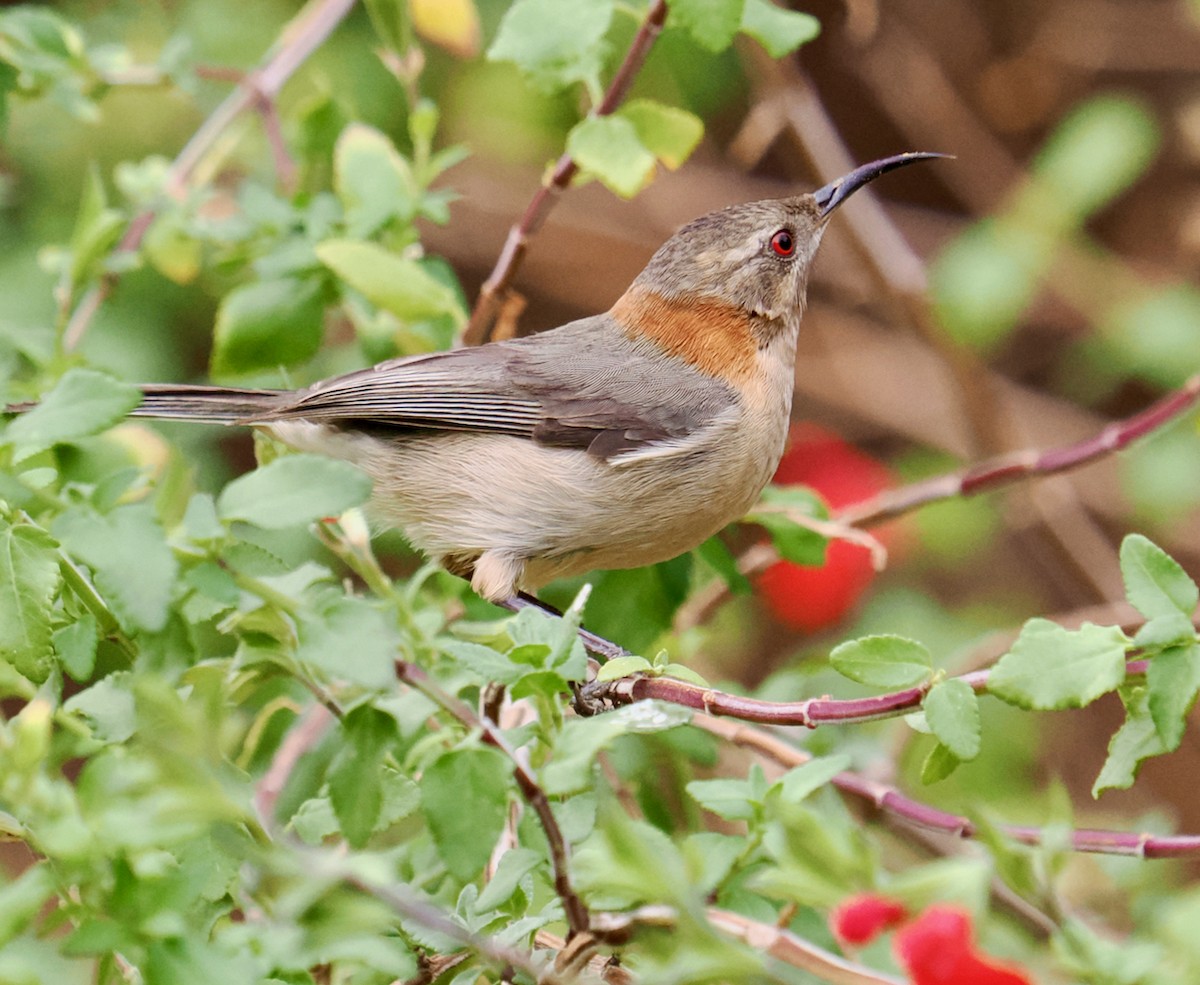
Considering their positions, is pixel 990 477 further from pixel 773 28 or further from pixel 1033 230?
pixel 1033 230

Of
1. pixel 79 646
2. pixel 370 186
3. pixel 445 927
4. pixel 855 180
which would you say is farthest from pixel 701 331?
pixel 445 927

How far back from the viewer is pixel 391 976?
168cm

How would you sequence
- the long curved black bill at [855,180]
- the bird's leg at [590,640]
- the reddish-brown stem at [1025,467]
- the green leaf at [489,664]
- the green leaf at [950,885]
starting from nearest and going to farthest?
the green leaf at [950,885] < the green leaf at [489,664] < the bird's leg at [590,640] < the reddish-brown stem at [1025,467] < the long curved black bill at [855,180]

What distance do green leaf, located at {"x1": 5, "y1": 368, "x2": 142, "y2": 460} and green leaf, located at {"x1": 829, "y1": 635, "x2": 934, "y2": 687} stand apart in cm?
95

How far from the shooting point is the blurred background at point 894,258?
4.41 m

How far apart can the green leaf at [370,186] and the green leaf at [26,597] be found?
4.91 feet

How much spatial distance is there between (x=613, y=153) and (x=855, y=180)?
139cm

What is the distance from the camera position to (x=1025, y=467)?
3330 mm

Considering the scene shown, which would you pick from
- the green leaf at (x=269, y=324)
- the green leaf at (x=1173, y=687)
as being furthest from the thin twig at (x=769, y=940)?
the green leaf at (x=269, y=324)

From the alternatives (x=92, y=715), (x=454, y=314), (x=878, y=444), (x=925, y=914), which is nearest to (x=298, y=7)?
(x=454, y=314)

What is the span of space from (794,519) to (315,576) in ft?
4.84

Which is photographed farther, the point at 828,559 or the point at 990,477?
the point at 828,559

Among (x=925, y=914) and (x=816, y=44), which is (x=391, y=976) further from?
(x=816, y=44)

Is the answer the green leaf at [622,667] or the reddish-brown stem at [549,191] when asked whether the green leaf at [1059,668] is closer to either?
the green leaf at [622,667]
